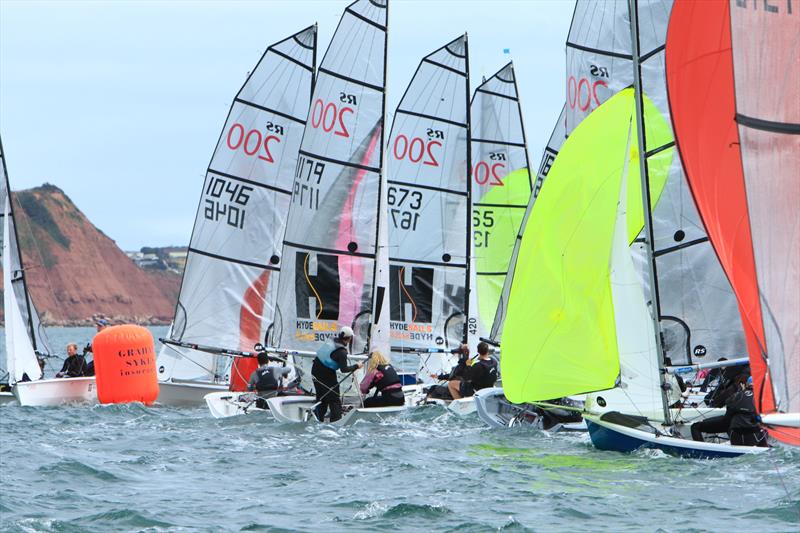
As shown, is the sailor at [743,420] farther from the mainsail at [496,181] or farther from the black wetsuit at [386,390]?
the mainsail at [496,181]

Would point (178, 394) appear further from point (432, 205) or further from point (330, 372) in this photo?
point (330, 372)

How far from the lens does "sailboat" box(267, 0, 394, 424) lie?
16.5 metres

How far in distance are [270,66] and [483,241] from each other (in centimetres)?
510

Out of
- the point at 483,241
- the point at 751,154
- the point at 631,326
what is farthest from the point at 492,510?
the point at 483,241

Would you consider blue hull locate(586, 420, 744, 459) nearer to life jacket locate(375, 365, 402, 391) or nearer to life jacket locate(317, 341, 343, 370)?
life jacket locate(317, 341, 343, 370)

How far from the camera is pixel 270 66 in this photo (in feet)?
66.1

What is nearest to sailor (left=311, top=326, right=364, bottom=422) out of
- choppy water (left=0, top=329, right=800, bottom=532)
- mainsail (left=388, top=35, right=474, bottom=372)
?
choppy water (left=0, top=329, right=800, bottom=532)

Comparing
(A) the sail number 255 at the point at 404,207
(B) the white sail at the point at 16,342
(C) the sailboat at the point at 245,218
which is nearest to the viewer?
(B) the white sail at the point at 16,342

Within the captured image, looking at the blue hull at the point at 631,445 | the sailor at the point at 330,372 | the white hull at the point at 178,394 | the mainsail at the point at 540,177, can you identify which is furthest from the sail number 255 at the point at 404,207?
the blue hull at the point at 631,445

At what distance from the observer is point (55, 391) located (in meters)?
18.6

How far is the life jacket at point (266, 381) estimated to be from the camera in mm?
16031

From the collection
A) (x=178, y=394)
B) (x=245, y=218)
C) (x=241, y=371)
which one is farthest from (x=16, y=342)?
(x=245, y=218)

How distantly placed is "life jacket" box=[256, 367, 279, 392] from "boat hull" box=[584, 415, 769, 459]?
547 cm

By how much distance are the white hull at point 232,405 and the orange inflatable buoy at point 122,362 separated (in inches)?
62.3
